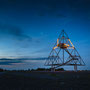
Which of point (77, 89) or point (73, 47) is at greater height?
point (73, 47)

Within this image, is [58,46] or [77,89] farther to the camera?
[58,46]

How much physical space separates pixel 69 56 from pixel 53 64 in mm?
6400

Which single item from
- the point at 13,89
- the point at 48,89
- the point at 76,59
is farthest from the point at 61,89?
the point at 76,59

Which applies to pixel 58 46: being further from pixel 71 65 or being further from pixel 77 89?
pixel 77 89

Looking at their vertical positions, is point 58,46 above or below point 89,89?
above

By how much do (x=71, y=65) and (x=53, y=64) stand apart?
6.28 meters

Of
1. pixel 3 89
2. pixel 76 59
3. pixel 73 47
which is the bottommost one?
pixel 3 89

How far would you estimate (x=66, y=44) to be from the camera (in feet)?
154

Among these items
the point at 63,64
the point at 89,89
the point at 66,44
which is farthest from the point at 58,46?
the point at 89,89

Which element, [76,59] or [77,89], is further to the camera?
[76,59]

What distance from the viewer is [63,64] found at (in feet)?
155

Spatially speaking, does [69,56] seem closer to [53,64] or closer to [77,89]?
[53,64]

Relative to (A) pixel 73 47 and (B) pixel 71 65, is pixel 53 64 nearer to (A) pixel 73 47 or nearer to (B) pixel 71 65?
(B) pixel 71 65

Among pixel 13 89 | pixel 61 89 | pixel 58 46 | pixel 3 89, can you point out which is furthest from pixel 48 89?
pixel 58 46
